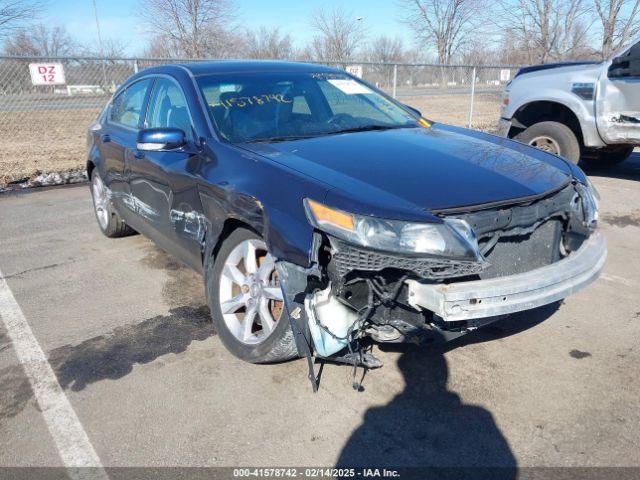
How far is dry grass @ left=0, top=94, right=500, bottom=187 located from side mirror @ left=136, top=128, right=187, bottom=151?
616 centimetres

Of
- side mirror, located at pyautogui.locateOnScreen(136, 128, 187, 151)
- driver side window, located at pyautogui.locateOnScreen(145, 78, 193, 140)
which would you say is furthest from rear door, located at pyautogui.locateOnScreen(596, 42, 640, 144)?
side mirror, located at pyautogui.locateOnScreen(136, 128, 187, 151)

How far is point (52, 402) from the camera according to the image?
2.82 meters

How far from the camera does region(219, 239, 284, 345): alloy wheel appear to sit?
2873 mm

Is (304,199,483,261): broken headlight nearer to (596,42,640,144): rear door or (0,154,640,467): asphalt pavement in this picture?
(0,154,640,467): asphalt pavement

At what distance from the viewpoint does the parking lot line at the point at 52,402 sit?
2.40 m

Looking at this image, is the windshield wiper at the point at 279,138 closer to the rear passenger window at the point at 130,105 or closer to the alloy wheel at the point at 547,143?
the rear passenger window at the point at 130,105

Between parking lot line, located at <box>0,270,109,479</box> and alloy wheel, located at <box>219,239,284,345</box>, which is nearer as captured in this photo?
parking lot line, located at <box>0,270,109,479</box>

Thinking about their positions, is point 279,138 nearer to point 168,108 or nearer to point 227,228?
point 227,228

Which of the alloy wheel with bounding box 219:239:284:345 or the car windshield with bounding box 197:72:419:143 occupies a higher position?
the car windshield with bounding box 197:72:419:143

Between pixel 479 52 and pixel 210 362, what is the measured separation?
28813mm

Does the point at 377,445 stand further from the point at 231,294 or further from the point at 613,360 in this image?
the point at 613,360

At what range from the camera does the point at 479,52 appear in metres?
28.3

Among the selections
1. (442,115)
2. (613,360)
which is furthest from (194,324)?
(442,115)

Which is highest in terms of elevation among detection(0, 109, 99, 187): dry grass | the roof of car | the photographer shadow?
the roof of car
